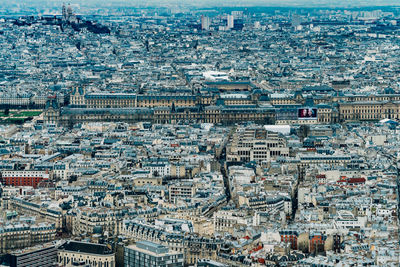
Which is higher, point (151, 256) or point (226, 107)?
point (226, 107)

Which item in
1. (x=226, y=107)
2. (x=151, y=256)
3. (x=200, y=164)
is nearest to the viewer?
(x=151, y=256)

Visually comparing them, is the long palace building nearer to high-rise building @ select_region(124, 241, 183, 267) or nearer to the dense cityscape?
the dense cityscape

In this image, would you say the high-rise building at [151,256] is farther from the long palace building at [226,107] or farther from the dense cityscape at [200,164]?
the long palace building at [226,107]

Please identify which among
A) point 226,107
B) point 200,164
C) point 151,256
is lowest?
point 151,256

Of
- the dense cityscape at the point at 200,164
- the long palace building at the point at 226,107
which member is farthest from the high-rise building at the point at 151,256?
the long palace building at the point at 226,107

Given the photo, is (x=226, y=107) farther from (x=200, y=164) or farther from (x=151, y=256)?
(x=151, y=256)

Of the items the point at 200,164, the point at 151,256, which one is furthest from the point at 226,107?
the point at 151,256

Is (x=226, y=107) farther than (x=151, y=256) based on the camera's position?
Yes
